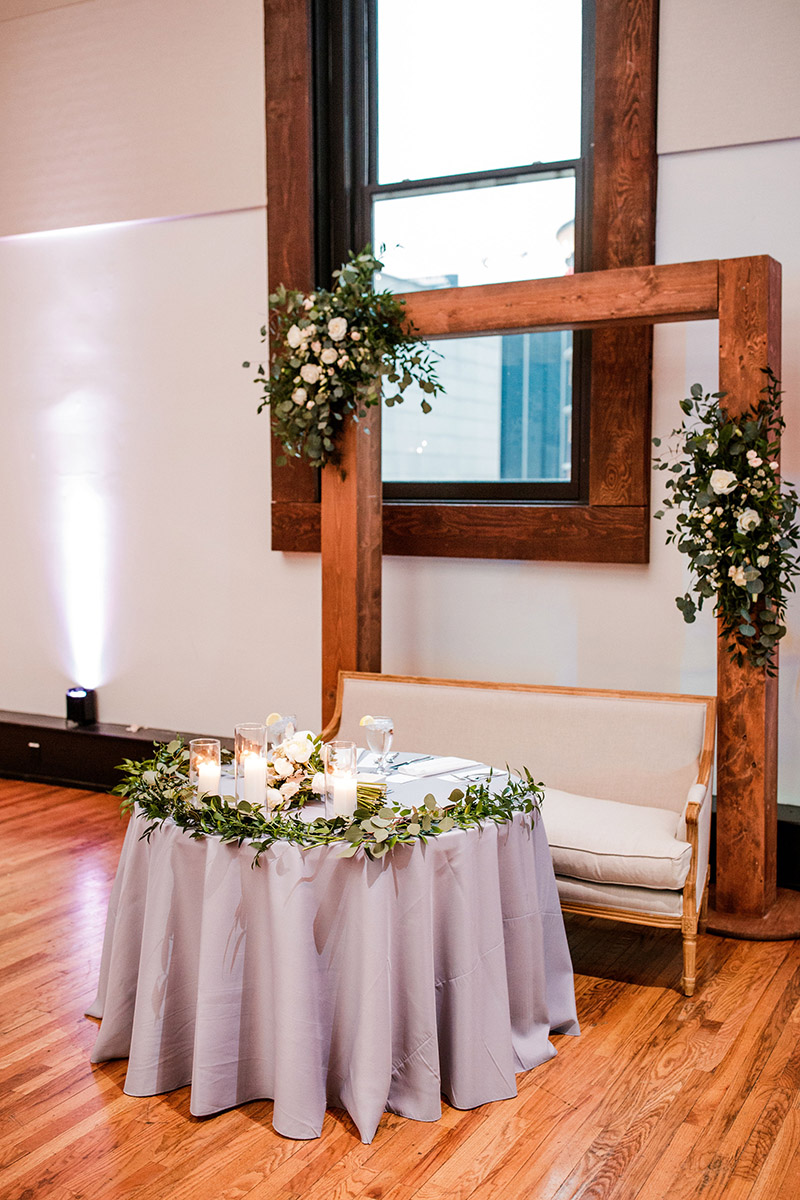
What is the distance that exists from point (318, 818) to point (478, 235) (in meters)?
3.13

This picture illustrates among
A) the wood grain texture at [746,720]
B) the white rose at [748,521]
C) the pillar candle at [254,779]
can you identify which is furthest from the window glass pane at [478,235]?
the pillar candle at [254,779]

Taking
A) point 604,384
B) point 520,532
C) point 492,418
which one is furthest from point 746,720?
point 492,418

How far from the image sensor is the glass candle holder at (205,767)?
110 inches

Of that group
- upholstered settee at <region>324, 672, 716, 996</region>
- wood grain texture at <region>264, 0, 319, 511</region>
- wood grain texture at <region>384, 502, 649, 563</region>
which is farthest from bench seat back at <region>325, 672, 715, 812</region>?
wood grain texture at <region>264, 0, 319, 511</region>

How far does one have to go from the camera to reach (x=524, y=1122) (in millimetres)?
2539

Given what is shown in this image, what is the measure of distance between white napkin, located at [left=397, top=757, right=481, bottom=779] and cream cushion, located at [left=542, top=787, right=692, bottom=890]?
0.38 m

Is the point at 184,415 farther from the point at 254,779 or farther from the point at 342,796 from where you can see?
the point at 342,796

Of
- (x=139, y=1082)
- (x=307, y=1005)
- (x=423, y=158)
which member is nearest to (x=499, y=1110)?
(x=307, y=1005)

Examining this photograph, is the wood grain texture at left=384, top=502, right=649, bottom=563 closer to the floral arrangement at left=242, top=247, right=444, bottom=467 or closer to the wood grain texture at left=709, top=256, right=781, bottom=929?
the floral arrangement at left=242, top=247, right=444, bottom=467

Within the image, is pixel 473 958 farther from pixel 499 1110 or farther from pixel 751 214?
pixel 751 214

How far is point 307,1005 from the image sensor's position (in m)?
2.46

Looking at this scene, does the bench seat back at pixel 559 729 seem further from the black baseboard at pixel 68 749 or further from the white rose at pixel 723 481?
the black baseboard at pixel 68 749

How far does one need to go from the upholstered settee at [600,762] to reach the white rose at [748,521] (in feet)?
1.91

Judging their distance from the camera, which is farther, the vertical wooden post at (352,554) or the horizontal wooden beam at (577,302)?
the vertical wooden post at (352,554)
